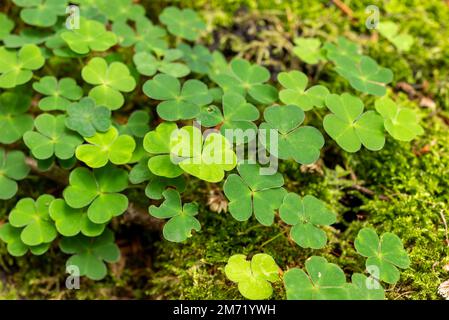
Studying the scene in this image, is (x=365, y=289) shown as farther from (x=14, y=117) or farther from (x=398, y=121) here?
(x=14, y=117)

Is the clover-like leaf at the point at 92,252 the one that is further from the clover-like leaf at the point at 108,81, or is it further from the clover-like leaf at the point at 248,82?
the clover-like leaf at the point at 248,82

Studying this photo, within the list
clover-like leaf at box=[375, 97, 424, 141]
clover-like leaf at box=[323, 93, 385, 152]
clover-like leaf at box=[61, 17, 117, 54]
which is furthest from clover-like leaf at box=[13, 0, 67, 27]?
clover-like leaf at box=[375, 97, 424, 141]

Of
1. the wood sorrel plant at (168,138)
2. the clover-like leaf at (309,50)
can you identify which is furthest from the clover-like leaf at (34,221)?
the clover-like leaf at (309,50)

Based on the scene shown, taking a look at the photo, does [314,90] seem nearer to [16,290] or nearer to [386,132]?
[386,132]

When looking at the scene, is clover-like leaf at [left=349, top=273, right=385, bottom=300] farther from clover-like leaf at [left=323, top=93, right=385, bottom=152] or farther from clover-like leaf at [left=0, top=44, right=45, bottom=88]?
clover-like leaf at [left=0, top=44, right=45, bottom=88]

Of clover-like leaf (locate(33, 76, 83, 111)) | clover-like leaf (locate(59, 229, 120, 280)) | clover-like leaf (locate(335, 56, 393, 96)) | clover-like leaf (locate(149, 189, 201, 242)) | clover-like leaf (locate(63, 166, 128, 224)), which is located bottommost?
clover-like leaf (locate(59, 229, 120, 280))
